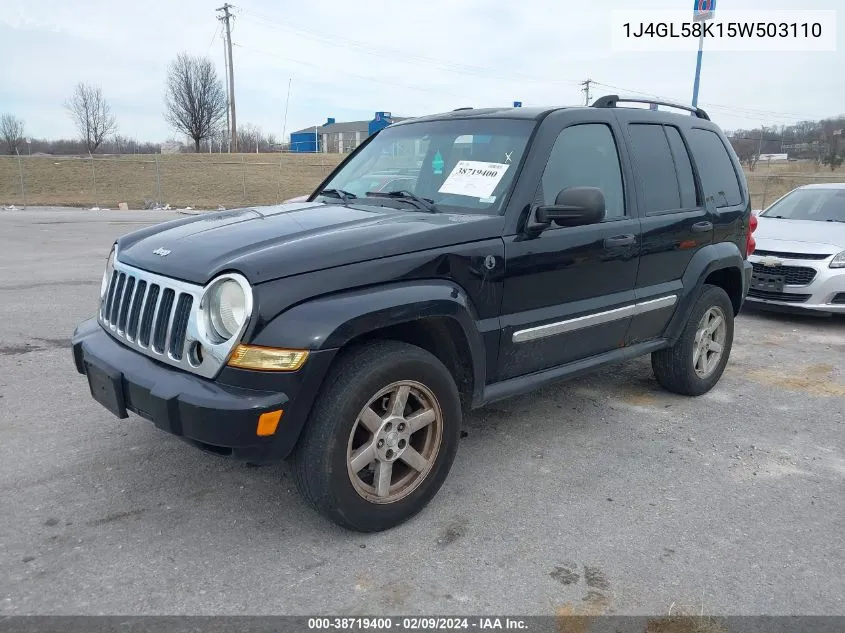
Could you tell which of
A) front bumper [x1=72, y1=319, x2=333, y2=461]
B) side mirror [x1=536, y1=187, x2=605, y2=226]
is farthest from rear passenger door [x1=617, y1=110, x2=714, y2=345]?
front bumper [x1=72, y1=319, x2=333, y2=461]

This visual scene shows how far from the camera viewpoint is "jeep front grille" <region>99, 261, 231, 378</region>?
279cm

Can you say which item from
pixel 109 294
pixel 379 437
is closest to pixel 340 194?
pixel 109 294

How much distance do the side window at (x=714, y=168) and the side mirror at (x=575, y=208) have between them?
1764 millimetres

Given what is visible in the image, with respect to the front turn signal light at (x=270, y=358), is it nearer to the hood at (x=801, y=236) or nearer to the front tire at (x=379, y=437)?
the front tire at (x=379, y=437)

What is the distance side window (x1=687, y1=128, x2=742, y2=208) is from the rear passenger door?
14 cm

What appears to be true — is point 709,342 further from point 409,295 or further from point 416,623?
point 416,623

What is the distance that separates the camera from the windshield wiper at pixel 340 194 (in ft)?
13.6

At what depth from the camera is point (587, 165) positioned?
396 centimetres

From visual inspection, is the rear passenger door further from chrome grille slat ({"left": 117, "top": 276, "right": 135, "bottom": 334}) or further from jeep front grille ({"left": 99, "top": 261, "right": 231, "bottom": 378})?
chrome grille slat ({"left": 117, "top": 276, "right": 135, "bottom": 334})

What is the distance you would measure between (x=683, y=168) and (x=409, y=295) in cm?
264

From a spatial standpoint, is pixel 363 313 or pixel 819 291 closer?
pixel 363 313

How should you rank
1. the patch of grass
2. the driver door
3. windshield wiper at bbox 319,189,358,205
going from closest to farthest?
the driver door < windshield wiper at bbox 319,189,358,205 < the patch of grass

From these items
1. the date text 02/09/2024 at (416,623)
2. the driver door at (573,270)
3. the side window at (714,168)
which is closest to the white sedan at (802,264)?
the side window at (714,168)

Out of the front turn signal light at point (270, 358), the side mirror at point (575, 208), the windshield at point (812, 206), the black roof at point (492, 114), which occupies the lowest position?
the front turn signal light at point (270, 358)
